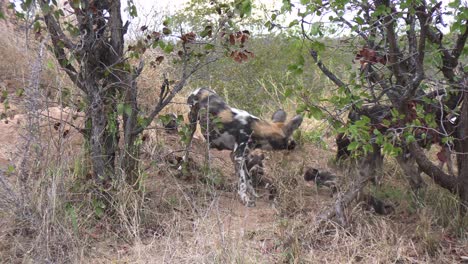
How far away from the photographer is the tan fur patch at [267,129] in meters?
5.89

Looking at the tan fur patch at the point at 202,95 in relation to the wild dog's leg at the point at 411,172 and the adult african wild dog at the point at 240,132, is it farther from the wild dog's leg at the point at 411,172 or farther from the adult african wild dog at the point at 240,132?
the wild dog's leg at the point at 411,172

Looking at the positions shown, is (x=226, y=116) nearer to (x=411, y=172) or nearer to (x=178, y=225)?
(x=411, y=172)

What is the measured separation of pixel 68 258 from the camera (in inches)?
142

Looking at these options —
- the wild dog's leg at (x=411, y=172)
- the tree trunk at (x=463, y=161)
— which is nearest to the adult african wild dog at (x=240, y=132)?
the wild dog's leg at (x=411, y=172)

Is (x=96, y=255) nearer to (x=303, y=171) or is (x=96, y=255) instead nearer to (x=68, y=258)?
→ (x=68, y=258)

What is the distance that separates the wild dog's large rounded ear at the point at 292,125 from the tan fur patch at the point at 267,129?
2.4 inches

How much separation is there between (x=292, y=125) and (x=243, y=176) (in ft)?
3.23

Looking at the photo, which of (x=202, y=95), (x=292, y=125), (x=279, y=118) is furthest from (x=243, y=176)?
(x=202, y=95)

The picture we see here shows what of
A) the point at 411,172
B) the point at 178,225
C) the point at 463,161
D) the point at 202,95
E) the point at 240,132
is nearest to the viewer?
the point at 178,225

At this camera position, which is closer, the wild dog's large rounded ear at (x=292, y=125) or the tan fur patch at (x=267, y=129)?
the tan fur patch at (x=267, y=129)

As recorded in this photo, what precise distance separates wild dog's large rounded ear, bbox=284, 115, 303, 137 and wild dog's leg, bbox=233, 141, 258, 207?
59 centimetres

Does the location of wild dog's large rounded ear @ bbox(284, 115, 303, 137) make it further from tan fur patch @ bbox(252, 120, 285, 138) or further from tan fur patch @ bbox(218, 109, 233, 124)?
tan fur patch @ bbox(218, 109, 233, 124)

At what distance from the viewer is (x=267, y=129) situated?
598 cm

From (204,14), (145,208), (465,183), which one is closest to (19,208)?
(145,208)
